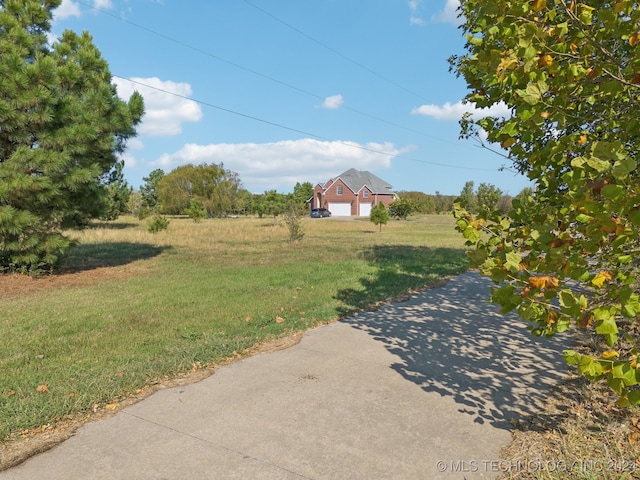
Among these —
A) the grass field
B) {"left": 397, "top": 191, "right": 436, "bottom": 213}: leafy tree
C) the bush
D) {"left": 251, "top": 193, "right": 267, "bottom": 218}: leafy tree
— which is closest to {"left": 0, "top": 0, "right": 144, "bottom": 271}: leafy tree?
the grass field

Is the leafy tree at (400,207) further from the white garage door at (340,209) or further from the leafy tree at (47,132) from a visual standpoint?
the leafy tree at (47,132)

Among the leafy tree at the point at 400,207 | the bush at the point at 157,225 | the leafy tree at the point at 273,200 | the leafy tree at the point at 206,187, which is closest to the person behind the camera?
the bush at the point at 157,225

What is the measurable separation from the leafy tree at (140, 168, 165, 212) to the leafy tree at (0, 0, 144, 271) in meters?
52.0

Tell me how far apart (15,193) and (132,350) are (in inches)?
253

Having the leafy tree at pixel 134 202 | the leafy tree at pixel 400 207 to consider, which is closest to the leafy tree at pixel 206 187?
the leafy tree at pixel 134 202

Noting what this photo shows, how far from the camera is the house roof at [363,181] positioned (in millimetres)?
65188

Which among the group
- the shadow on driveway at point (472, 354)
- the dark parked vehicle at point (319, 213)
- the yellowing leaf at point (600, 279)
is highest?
the dark parked vehicle at point (319, 213)

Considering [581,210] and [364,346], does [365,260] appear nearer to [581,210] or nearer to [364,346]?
[364,346]

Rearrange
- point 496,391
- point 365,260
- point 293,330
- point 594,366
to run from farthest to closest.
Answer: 1. point 365,260
2. point 293,330
3. point 496,391
4. point 594,366

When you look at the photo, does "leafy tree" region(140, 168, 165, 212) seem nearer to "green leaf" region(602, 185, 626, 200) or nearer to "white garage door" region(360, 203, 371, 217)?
"white garage door" region(360, 203, 371, 217)

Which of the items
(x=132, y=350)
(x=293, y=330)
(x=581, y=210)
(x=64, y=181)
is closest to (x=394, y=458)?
(x=581, y=210)

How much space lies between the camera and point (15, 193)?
8.91m

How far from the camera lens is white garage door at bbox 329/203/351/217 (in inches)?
2557

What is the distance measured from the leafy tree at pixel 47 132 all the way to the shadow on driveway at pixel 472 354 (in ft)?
25.6
